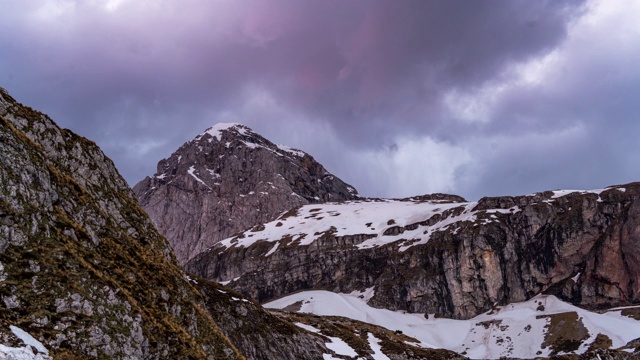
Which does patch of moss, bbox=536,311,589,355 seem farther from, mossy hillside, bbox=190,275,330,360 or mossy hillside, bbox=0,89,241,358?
mossy hillside, bbox=0,89,241,358

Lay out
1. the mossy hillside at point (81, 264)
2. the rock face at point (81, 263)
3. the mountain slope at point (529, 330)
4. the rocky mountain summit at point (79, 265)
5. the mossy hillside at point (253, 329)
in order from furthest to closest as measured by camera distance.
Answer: the mountain slope at point (529, 330)
the mossy hillside at point (253, 329)
the mossy hillside at point (81, 264)
the rock face at point (81, 263)
the rocky mountain summit at point (79, 265)

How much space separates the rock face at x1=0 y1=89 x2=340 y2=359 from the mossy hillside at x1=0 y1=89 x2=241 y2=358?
8cm

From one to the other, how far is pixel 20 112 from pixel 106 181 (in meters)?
10.5

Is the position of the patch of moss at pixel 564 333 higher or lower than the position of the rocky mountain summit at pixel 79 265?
lower

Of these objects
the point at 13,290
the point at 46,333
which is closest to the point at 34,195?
the point at 13,290

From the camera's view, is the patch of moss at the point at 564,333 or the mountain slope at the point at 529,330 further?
the patch of moss at the point at 564,333

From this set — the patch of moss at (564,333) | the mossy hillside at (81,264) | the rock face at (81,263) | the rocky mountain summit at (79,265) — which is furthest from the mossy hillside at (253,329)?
the patch of moss at (564,333)

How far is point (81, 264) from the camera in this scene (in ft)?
101

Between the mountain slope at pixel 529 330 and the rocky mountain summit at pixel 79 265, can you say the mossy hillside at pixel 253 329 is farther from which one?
the mountain slope at pixel 529 330

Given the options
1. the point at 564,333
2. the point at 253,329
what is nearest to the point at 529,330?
the point at 564,333

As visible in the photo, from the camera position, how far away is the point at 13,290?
81.2ft

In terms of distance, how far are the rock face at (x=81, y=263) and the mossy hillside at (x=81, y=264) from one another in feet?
0.25

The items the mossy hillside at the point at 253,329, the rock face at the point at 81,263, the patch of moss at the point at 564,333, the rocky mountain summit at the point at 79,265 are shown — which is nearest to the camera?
the rocky mountain summit at the point at 79,265

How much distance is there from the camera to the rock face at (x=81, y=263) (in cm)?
2594
